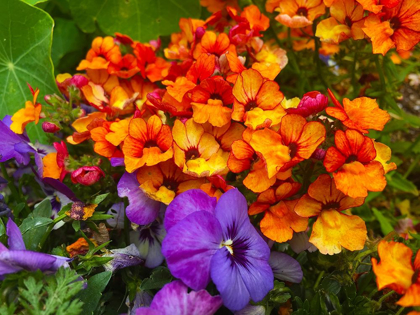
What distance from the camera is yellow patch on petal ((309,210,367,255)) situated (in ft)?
2.62

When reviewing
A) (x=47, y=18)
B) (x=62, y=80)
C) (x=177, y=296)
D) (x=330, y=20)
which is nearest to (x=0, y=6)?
(x=47, y=18)

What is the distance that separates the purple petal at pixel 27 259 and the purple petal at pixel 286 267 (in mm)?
422

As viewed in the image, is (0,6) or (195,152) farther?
(0,6)

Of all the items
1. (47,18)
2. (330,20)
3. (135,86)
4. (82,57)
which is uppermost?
(330,20)

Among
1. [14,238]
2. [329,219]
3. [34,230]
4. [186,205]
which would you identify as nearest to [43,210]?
[34,230]

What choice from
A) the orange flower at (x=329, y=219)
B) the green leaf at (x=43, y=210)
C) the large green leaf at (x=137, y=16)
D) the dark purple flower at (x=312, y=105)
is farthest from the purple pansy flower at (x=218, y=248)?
the large green leaf at (x=137, y=16)

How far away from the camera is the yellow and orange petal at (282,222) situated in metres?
0.81

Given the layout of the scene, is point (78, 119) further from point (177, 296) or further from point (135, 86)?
point (177, 296)

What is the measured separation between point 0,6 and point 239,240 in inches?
39.4

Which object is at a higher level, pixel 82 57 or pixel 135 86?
pixel 135 86

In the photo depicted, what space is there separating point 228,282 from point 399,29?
67cm

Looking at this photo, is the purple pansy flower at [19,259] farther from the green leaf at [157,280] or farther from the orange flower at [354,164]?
the orange flower at [354,164]

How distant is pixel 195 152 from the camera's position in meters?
0.90

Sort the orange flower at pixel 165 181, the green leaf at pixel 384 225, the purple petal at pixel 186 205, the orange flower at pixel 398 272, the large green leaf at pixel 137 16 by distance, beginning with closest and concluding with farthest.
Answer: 1. the orange flower at pixel 398 272
2. the purple petal at pixel 186 205
3. the orange flower at pixel 165 181
4. the green leaf at pixel 384 225
5. the large green leaf at pixel 137 16
